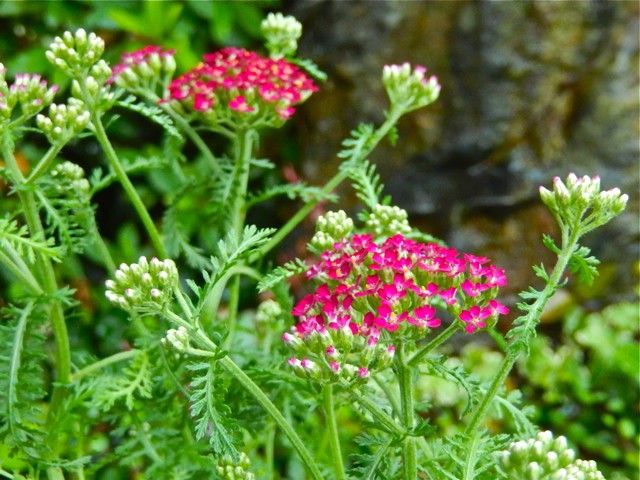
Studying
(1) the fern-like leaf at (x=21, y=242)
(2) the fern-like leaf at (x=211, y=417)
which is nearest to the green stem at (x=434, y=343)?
(2) the fern-like leaf at (x=211, y=417)

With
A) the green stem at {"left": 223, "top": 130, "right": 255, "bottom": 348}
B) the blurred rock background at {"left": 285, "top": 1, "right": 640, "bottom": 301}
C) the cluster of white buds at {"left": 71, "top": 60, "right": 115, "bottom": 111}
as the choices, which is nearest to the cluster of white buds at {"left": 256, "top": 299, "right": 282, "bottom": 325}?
the green stem at {"left": 223, "top": 130, "right": 255, "bottom": 348}

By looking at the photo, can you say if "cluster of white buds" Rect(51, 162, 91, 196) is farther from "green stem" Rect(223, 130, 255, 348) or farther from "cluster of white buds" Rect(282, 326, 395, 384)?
"cluster of white buds" Rect(282, 326, 395, 384)

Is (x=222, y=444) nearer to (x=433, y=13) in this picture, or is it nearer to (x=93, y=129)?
(x=93, y=129)

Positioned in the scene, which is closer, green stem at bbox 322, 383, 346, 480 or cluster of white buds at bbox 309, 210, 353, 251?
green stem at bbox 322, 383, 346, 480

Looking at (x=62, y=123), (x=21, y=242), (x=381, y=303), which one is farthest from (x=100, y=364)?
(x=381, y=303)

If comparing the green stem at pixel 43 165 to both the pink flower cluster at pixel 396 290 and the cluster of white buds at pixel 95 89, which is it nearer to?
the cluster of white buds at pixel 95 89

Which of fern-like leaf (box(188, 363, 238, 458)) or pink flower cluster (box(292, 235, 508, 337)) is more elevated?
pink flower cluster (box(292, 235, 508, 337))
